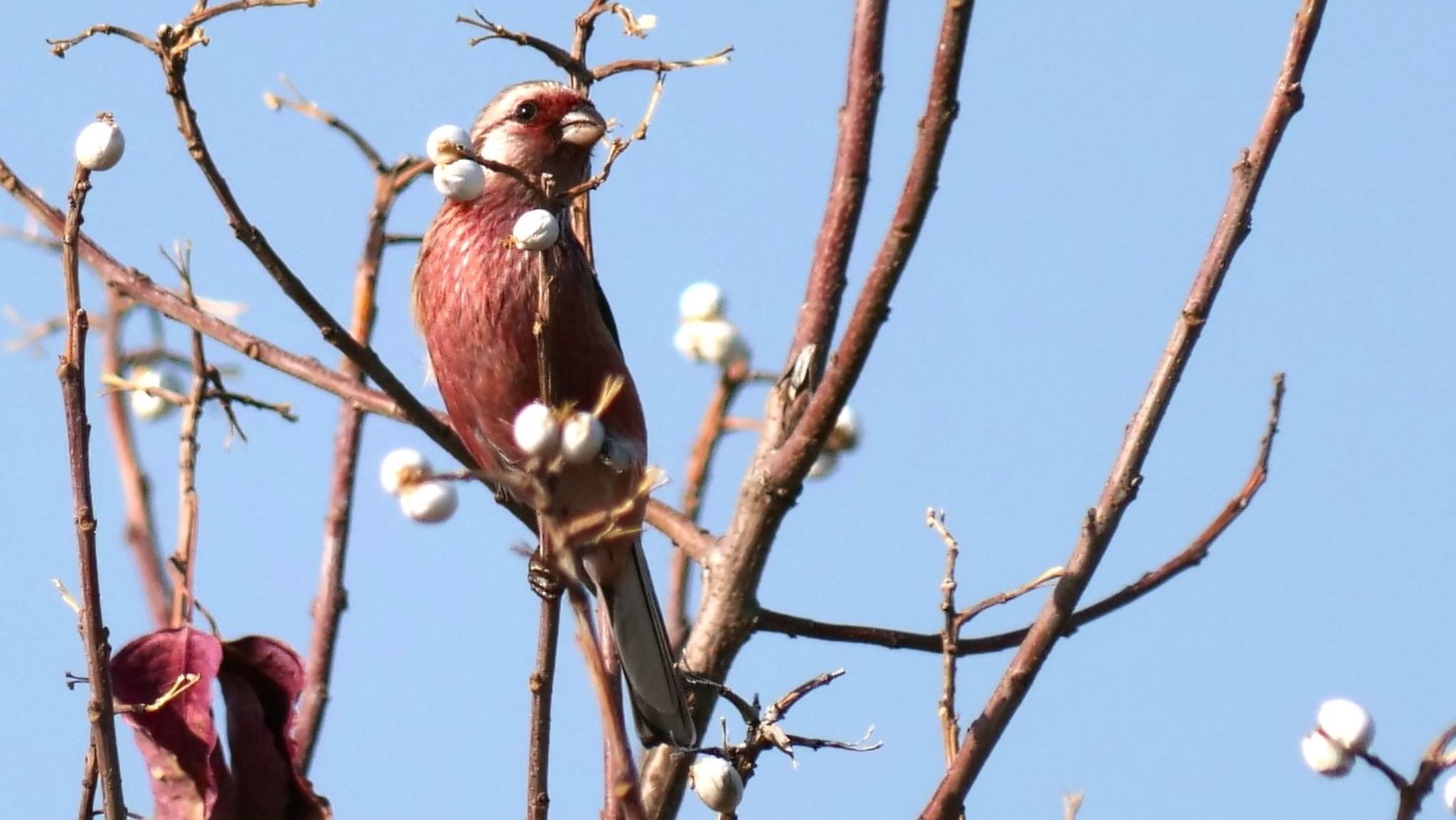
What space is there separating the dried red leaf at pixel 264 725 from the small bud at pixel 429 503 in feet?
1.09

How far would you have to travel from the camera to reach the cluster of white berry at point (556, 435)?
6.99ft

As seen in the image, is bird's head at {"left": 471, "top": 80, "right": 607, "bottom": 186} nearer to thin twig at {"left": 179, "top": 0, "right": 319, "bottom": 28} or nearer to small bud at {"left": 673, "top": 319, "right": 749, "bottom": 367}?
small bud at {"left": 673, "top": 319, "right": 749, "bottom": 367}

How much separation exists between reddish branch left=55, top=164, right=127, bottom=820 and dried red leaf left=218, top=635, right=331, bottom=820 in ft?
1.69

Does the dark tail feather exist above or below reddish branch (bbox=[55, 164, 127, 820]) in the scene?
above

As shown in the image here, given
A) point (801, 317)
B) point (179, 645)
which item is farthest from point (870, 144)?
point (179, 645)

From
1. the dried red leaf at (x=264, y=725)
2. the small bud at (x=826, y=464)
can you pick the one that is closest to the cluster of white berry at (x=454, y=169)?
the dried red leaf at (x=264, y=725)

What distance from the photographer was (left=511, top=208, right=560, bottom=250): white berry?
8.03 feet

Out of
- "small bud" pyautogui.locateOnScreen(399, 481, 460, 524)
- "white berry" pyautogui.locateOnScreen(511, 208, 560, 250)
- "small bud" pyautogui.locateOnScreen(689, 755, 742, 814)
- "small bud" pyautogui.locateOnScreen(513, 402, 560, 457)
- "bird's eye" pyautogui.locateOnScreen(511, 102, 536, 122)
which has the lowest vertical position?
"small bud" pyautogui.locateOnScreen(689, 755, 742, 814)

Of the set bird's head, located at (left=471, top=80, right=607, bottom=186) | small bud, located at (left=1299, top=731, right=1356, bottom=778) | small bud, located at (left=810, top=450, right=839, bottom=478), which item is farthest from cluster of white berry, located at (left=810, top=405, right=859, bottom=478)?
small bud, located at (left=1299, top=731, right=1356, bottom=778)

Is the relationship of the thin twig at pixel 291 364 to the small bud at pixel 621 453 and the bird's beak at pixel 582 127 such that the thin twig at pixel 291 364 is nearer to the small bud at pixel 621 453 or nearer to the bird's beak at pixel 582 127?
the small bud at pixel 621 453

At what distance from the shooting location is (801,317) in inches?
146

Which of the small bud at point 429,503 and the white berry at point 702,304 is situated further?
the white berry at point 702,304

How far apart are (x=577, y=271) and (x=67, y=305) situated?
247cm

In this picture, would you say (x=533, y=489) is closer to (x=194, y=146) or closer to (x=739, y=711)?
(x=739, y=711)
